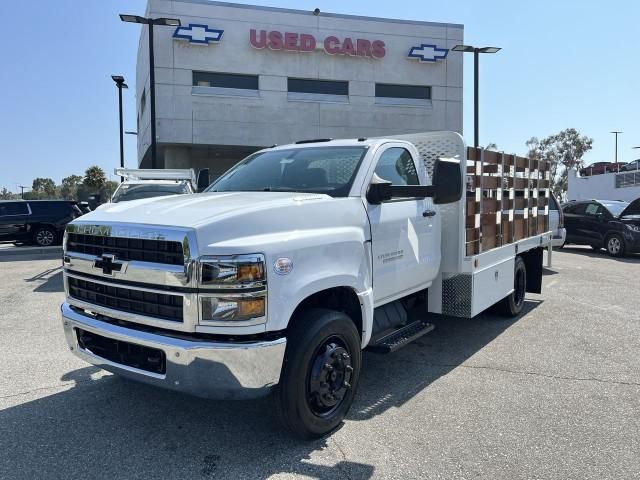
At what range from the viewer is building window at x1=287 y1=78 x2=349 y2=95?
25781 mm

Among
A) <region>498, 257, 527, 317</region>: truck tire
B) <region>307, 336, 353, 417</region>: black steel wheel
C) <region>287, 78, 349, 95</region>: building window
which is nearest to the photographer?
<region>307, 336, 353, 417</region>: black steel wheel

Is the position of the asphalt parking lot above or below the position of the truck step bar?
below

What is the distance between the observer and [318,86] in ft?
85.7

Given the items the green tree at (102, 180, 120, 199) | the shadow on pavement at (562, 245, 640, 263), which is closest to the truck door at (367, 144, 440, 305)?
the shadow on pavement at (562, 245, 640, 263)

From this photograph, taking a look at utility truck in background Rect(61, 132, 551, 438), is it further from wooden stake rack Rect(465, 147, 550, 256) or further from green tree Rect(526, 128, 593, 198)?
green tree Rect(526, 128, 593, 198)

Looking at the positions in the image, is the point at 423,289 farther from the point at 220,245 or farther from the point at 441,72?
the point at 441,72

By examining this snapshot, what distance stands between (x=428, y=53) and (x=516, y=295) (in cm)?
2240

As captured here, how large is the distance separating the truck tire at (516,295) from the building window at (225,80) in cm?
2010

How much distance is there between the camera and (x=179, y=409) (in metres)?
3.99

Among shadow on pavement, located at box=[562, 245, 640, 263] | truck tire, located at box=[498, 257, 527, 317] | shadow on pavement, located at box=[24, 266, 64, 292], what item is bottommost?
shadow on pavement, located at box=[562, 245, 640, 263]

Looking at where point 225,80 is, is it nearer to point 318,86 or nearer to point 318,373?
point 318,86

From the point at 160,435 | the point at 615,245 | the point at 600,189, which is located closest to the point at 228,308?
the point at 160,435

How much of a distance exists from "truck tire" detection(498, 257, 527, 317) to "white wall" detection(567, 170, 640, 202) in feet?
115

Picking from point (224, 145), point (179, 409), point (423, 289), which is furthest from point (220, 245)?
point (224, 145)
